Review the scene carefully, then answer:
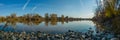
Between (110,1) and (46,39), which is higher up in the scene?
(110,1)

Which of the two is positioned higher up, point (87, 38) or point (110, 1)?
point (110, 1)

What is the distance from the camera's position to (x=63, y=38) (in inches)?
340

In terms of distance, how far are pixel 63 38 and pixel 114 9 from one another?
610 cm

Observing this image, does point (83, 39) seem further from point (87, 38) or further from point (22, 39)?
point (22, 39)

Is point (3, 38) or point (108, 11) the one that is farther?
point (108, 11)

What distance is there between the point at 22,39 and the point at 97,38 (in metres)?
2.23

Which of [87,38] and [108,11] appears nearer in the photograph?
[87,38]

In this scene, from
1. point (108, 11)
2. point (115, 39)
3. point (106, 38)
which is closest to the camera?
point (115, 39)

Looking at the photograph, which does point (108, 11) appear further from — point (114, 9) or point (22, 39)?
point (22, 39)

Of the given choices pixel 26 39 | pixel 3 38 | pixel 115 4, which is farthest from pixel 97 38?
pixel 115 4

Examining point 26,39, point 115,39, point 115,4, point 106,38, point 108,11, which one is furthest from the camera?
point 108,11

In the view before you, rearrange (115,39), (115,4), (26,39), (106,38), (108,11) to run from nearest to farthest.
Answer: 1. (115,39)
2. (106,38)
3. (26,39)
4. (115,4)
5. (108,11)

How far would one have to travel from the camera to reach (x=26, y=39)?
859 centimetres

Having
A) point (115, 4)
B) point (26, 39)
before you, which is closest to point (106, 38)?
point (26, 39)
